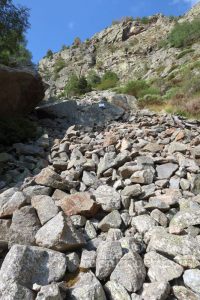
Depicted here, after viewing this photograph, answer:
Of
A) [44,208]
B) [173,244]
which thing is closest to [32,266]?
[44,208]

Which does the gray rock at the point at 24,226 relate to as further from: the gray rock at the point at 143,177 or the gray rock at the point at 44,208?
the gray rock at the point at 143,177

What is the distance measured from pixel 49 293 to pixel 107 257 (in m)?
0.91

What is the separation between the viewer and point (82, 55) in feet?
187

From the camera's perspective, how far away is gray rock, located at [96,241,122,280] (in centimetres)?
388

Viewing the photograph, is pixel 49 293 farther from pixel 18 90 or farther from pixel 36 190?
pixel 18 90

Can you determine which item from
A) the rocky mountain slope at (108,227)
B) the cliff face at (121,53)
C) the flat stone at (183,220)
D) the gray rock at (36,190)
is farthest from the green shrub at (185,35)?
the flat stone at (183,220)

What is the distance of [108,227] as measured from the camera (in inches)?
193

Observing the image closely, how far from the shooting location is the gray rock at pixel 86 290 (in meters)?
3.49

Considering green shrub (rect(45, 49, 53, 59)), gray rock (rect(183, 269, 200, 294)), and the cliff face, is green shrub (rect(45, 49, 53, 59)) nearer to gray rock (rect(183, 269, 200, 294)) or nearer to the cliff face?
the cliff face

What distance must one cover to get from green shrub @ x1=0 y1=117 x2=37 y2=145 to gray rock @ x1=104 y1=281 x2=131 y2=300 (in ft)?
20.2

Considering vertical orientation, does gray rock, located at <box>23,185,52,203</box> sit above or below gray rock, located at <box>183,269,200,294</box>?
above

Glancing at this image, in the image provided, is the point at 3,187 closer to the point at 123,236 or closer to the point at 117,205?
the point at 117,205

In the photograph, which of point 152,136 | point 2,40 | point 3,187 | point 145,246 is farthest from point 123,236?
point 2,40

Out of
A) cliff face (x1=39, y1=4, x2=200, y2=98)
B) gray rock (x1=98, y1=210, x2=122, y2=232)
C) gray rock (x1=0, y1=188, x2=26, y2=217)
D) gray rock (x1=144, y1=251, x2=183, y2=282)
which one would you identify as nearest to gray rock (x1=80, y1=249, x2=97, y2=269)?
gray rock (x1=144, y1=251, x2=183, y2=282)
